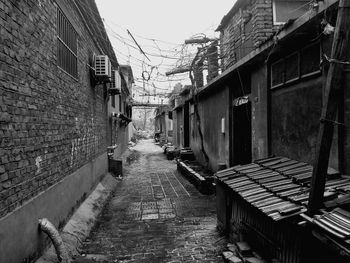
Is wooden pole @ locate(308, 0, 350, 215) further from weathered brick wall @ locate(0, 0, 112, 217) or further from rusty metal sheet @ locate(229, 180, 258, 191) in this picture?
weathered brick wall @ locate(0, 0, 112, 217)

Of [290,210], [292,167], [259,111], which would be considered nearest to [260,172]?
[292,167]

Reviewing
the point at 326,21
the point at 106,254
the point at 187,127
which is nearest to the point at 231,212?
the point at 106,254

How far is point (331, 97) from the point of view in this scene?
3.12 meters

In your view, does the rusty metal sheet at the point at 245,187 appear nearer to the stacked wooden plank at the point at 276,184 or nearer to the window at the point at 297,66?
the stacked wooden plank at the point at 276,184

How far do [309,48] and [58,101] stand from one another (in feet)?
16.3

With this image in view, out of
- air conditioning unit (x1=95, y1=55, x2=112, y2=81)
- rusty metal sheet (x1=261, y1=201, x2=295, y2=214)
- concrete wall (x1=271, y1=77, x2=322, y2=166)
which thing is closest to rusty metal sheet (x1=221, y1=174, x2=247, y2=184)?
concrete wall (x1=271, y1=77, x2=322, y2=166)

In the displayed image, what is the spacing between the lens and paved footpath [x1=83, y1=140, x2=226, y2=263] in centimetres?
588

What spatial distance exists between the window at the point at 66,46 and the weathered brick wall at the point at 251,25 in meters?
4.71

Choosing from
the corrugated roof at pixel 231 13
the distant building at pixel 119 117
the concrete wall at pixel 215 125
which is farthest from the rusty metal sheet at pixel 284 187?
the distant building at pixel 119 117

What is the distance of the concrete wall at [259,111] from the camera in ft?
23.6

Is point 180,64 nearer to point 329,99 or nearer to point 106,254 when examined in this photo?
point 106,254

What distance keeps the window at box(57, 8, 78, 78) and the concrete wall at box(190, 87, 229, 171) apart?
5069 mm

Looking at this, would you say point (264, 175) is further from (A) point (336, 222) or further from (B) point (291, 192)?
(A) point (336, 222)

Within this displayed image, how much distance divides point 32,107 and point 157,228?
13.7ft
